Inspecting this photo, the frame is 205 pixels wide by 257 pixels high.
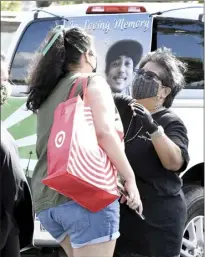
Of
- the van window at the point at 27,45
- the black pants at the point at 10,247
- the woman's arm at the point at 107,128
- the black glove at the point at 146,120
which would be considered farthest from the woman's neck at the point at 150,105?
the van window at the point at 27,45

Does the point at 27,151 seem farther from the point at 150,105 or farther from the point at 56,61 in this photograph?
the point at 56,61

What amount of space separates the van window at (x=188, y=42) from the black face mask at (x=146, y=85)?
1462 millimetres

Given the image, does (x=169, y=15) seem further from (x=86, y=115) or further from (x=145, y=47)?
(x=86, y=115)

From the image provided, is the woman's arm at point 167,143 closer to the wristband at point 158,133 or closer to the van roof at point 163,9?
the wristband at point 158,133

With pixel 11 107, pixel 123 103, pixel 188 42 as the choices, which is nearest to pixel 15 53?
pixel 11 107

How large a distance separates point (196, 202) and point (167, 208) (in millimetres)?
1294

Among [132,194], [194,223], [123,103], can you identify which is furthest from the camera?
[194,223]

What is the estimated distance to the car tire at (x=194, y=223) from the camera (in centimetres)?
436

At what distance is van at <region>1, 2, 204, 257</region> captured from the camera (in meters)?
4.43

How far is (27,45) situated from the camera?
5.09 m

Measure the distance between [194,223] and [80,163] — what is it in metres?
2.02

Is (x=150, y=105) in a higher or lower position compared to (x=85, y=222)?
higher

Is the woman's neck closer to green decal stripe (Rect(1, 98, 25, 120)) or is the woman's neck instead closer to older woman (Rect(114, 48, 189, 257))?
older woman (Rect(114, 48, 189, 257))

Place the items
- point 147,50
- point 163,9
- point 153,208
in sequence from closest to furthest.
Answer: point 153,208, point 147,50, point 163,9
